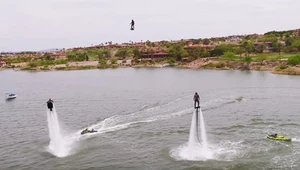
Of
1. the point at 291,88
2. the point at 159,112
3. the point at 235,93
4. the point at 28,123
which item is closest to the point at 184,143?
the point at 159,112

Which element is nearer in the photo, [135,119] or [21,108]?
[135,119]

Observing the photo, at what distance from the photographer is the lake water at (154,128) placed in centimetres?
2992

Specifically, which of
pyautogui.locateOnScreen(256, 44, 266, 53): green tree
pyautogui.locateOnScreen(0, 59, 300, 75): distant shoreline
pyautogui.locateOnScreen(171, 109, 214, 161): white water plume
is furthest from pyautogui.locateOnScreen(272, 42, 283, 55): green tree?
pyautogui.locateOnScreen(171, 109, 214, 161): white water plume

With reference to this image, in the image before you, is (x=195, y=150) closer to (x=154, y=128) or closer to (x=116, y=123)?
(x=154, y=128)

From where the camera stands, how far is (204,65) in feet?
377

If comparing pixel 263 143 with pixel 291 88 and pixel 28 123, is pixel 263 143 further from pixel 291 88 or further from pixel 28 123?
pixel 291 88

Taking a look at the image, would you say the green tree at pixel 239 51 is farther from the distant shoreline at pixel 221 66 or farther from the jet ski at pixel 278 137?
the jet ski at pixel 278 137

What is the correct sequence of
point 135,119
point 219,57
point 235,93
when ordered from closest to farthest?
point 135,119
point 235,93
point 219,57

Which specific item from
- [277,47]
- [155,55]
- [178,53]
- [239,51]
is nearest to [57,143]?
[239,51]

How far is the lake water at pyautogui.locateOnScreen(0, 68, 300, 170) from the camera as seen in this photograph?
29922mm

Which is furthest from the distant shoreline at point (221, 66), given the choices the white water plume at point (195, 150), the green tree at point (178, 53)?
the white water plume at point (195, 150)

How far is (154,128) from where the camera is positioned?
39.8 metres

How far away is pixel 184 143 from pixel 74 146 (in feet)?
33.2

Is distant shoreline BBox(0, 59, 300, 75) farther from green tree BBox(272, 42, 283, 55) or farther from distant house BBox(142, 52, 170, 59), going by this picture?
green tree BBox(272, 42, 283, 55)
